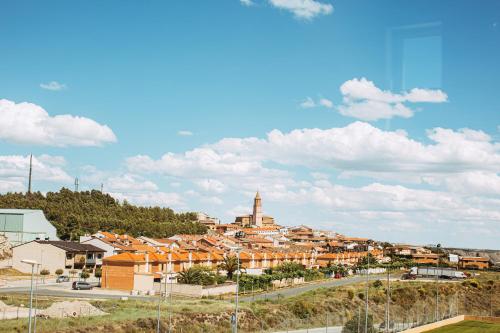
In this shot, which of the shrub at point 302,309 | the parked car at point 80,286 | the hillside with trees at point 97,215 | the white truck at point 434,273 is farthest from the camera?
the hillside with trees at point 97,215

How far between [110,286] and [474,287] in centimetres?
5304

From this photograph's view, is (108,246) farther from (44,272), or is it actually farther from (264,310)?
(264,310)

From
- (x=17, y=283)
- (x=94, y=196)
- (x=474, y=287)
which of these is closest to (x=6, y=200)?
(x=94, y=196)

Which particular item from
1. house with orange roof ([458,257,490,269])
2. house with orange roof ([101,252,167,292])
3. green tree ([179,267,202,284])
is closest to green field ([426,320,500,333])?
green tree ([179,267,202,284])

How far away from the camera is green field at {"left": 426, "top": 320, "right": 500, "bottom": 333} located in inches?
1982

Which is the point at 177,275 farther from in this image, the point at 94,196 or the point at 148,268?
the point at 94,196

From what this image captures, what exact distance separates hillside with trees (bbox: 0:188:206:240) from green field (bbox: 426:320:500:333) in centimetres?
6305

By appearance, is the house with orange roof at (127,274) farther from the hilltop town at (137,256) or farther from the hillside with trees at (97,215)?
the hillside with trees at (97,215)

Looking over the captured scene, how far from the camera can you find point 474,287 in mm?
83000

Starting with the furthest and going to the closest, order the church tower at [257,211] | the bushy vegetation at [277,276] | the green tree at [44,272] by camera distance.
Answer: the church tower at [257,211] < the green tree at [44,272] < the bushy vegetation at [277,276]

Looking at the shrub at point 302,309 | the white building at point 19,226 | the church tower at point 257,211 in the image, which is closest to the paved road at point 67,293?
the shrub at point 302,309

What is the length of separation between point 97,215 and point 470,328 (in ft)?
261

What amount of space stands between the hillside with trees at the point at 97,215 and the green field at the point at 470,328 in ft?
207

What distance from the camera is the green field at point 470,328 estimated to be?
5034 centimetres
